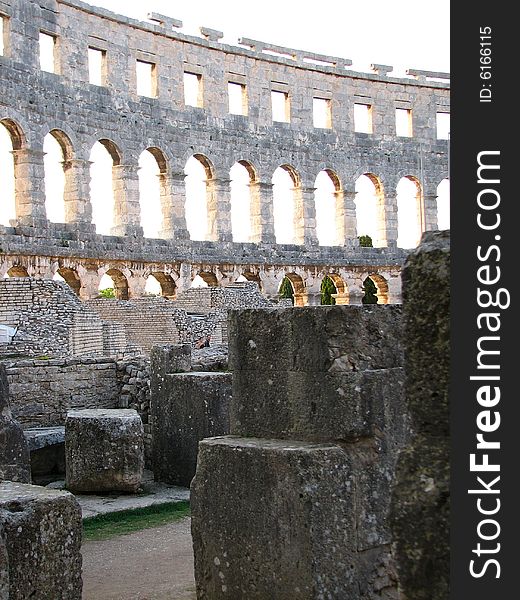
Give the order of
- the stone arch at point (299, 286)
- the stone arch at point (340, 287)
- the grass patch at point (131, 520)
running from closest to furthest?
the grass patch at point (131, 520)
the stone arch at point (299, 286)
the stone arch at point (340, 287)

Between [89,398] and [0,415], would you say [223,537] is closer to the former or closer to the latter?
[0,415]

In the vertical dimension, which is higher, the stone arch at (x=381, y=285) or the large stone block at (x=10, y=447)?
the stone arch at (x=381, y=285)

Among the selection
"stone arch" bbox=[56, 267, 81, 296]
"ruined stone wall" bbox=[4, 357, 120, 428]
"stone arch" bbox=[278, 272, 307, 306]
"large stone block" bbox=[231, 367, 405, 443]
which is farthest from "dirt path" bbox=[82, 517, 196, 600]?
"stone arch" bbox=[278, 272, 307, 306]

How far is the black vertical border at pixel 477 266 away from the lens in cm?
199

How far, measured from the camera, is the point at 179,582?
5.71m

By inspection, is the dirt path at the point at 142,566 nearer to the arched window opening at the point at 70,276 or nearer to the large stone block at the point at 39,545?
the large stone block at the point at 39,545

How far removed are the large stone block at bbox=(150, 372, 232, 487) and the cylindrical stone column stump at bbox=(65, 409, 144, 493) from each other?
516 millimetres

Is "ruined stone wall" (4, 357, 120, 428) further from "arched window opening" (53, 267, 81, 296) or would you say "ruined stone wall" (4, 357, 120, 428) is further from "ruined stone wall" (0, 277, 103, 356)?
"arched window opening" (53, 267, 81, 296)

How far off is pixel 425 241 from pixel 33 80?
2347 cm

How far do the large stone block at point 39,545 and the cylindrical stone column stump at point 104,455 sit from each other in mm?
3740

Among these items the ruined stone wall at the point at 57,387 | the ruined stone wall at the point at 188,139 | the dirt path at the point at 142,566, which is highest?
the ruined stone wall at the point at 188,139

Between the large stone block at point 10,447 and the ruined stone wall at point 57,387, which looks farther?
the ruined stone wall at point 57,387

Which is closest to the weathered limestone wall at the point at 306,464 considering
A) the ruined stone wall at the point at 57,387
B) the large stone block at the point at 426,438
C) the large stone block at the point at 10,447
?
the large stone block at the point at 426,438

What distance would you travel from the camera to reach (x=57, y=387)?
405 inches
